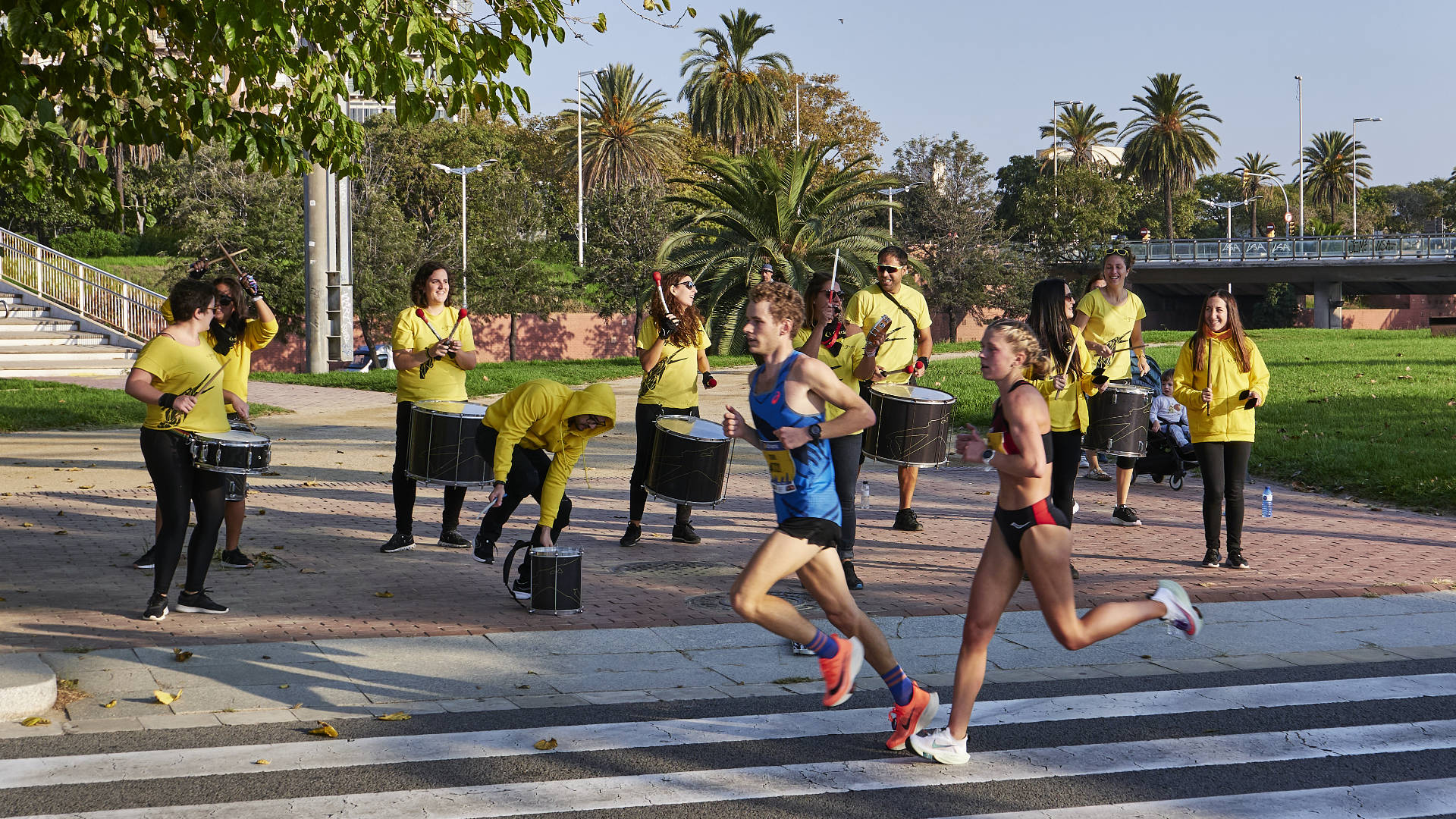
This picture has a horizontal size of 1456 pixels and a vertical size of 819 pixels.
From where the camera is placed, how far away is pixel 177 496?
285 inches

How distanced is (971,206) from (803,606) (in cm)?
4909

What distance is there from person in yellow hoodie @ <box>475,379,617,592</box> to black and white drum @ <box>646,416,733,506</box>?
0.51 m

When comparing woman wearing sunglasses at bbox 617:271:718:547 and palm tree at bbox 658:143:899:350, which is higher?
palm tree at bbox 658:143:899:350

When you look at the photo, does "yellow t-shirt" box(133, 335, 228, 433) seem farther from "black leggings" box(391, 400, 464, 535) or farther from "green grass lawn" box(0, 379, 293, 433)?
"green grass lawn" box(0, 379, 293, 433)

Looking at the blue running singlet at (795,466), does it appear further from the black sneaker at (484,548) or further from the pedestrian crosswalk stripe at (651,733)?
the black sneaker at (484,548)

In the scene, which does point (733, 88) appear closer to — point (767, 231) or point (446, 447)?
point (767, 231)

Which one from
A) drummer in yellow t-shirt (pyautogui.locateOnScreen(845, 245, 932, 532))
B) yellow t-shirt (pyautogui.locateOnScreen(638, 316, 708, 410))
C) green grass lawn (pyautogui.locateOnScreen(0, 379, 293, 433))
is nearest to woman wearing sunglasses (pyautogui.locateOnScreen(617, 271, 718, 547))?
yellow t-shirt (pyautogui.locateOnScreen(638, 316, 708, 410))

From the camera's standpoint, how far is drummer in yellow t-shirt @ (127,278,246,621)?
721 cm

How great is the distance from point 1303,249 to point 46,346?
5617cm

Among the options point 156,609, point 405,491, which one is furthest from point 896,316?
point 156,609

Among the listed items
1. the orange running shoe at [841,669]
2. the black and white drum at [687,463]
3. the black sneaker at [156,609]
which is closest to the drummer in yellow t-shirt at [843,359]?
the black and white drum at [687,463]

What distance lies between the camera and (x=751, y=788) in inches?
193

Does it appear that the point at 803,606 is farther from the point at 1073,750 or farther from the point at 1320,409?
the point at 1320,409

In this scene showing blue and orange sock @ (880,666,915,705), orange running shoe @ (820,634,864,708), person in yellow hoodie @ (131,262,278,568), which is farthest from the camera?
person in yellow hoodie @ (131,262,278,568)
